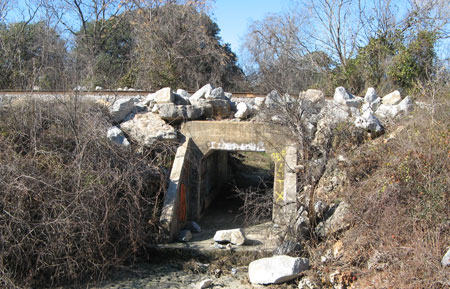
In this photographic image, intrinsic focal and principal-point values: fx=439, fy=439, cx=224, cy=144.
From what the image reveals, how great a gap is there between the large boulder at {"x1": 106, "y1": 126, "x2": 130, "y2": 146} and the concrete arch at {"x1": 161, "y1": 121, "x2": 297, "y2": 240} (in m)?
1.28

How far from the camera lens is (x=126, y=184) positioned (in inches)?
352

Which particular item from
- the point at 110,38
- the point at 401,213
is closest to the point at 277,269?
the point at 401,213

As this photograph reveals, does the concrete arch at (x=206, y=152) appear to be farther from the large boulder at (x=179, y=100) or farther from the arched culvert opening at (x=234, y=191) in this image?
the large boulder at (x=179, y=100)

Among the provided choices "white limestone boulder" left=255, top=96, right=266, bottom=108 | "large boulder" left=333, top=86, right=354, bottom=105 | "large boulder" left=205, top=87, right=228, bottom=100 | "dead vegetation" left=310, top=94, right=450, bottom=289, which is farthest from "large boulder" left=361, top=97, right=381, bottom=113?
"large boulder" left=205, top=87, right=228, bottom=100

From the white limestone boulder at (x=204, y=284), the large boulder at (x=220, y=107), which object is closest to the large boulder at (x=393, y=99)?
the large boulder at (x=220, y=107)

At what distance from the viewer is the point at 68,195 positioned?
326 inches

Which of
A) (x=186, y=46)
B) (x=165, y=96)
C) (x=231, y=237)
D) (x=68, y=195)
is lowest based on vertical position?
(x=231, y=237)

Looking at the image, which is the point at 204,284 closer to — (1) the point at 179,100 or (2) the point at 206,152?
(2) the point at 206,152

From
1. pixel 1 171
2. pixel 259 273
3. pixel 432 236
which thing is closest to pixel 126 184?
pixel 1 171

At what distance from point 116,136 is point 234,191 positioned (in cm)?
A: 502

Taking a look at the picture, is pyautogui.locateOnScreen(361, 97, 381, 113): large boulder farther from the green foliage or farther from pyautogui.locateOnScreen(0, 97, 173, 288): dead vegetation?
pyautogui.locateOnScreen(0, 97, 173, 288): dead vegetation

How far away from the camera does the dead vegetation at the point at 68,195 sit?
7684 mm

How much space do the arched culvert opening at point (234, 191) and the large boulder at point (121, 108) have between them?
7.79 ft

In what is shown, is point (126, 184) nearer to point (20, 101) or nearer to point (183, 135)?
point (183, 135)
